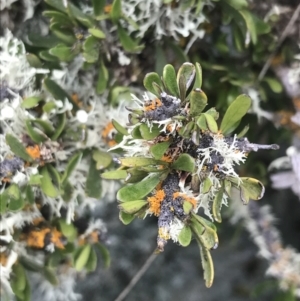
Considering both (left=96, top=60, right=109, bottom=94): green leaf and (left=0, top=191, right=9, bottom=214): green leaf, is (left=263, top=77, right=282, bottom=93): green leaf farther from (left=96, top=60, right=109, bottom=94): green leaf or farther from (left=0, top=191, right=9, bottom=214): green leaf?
(left=0, top=191, right=9, bottom=214): green leaf

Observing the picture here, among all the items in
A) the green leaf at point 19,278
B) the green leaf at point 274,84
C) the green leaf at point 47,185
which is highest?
the green leaf at point 47,185

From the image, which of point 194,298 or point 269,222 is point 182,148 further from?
point 194,298

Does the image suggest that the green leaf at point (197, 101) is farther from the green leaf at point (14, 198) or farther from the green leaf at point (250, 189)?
the green leaf at point (14, 198)

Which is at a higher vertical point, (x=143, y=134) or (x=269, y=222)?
(x=143, y=134)

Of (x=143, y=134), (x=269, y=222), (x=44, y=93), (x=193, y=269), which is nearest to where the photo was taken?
(x=143, y=134)

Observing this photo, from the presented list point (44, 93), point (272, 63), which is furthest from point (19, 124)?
point (272, 63)

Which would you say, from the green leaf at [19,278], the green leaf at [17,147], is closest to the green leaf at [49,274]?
the green leaf at [19,278]
